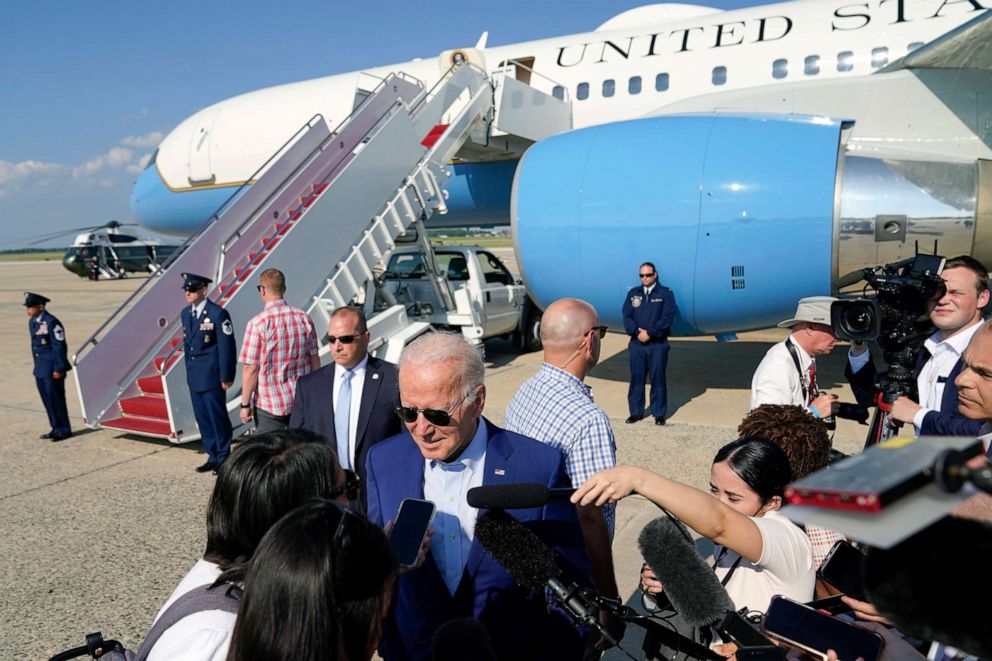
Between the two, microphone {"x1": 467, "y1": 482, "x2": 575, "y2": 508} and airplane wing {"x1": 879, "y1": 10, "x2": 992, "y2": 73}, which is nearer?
microphone {"x1": 467, "y1": 482, "x2": 575, "y2": 508}

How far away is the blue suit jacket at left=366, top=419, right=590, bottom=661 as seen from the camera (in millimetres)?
1990

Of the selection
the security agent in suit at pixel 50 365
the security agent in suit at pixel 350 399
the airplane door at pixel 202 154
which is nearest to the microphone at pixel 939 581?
the security agent in suit at pixel 350 399

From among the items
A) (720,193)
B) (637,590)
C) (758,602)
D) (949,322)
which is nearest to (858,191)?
(720,193)

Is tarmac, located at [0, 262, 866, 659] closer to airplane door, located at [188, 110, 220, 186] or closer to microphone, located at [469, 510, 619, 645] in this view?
microphone, located at [469, 510, 619, 645]

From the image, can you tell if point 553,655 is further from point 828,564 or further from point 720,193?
point 720,193

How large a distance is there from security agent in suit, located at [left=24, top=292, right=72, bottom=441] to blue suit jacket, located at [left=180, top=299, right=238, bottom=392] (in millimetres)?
2404

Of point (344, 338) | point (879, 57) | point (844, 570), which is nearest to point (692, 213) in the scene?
point (879, 57)

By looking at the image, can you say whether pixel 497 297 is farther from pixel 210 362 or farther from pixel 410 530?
pixel 410 530

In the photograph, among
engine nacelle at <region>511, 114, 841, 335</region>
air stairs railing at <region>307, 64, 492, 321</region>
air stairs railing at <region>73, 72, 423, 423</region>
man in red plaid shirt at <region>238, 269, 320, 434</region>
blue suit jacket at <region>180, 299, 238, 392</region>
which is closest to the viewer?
man in red plaid shirt at <region>238, 269, 320, 434</region>

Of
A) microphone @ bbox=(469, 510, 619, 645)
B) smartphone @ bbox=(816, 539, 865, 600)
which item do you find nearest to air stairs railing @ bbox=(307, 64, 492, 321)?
microphone @ bbox=(469, 510, 619, 645)

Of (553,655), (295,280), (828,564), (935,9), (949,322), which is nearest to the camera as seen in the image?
(828,564)

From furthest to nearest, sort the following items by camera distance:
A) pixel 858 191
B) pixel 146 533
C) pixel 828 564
A: pixel 858 191 < pixel 146 533 < pixel 828 564

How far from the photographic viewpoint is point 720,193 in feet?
23.0

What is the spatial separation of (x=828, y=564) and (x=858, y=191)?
20.4 ft
